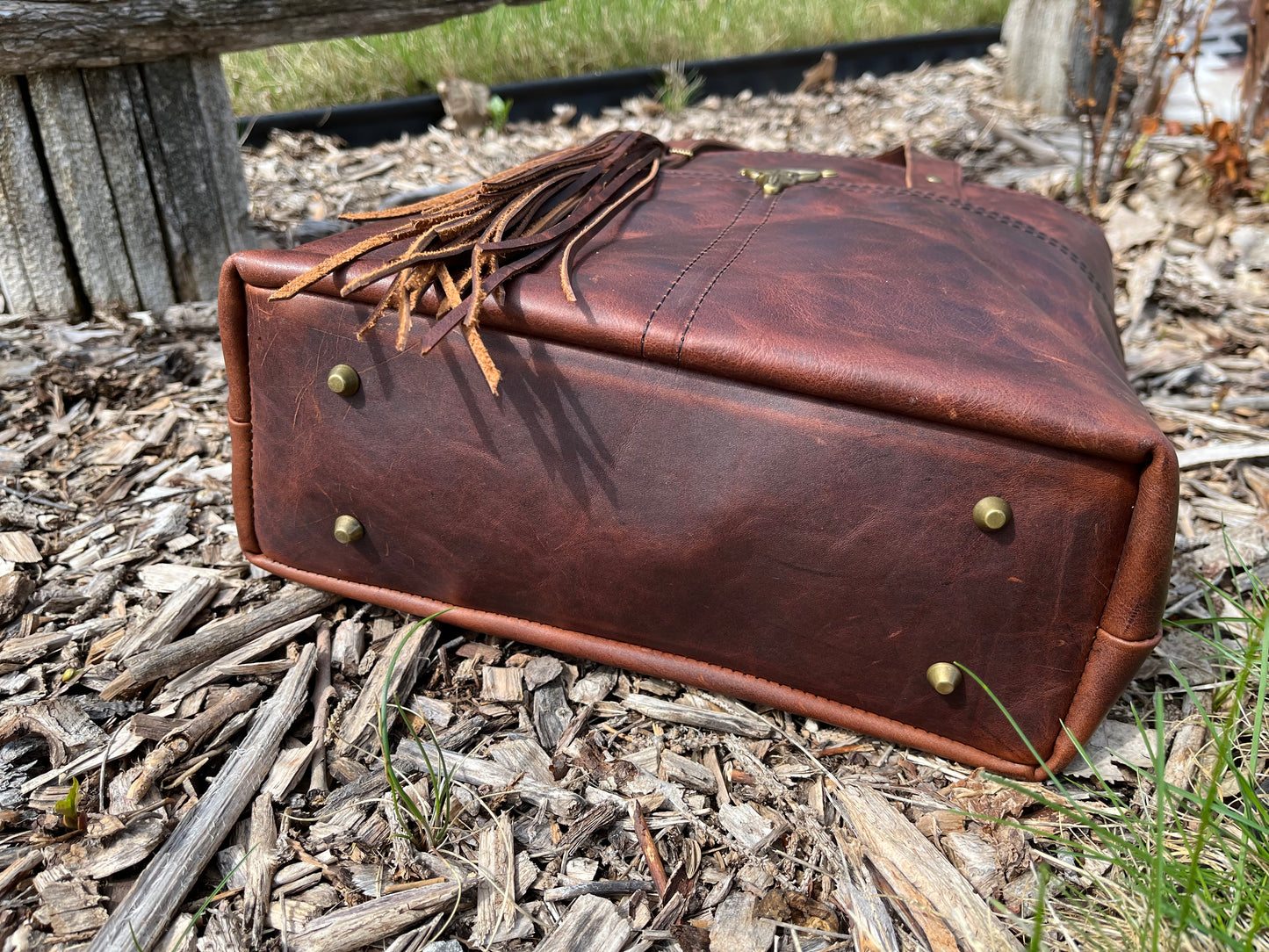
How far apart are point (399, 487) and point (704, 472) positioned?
0.44m

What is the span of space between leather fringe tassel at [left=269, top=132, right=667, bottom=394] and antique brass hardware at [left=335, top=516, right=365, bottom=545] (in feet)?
0.93

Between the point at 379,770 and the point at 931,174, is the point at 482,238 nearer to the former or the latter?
the point at 379,770

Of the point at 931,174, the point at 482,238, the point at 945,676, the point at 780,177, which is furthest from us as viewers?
the point at 931,174

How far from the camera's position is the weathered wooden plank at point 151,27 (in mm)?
1853

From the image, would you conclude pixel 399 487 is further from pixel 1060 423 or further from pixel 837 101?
pixel 837 101

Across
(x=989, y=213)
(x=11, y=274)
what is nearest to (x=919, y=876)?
(x=989, y=213)

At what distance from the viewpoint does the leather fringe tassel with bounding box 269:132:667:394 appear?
3.99ft

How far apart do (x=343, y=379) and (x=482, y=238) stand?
271 millimetres

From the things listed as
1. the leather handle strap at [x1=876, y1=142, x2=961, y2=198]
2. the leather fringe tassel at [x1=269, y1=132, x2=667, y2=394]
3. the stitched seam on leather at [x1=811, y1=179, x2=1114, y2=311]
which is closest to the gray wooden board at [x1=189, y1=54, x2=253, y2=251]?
the leather fringe tassel at [x1=269, y1=132, x2=667, y2=394]

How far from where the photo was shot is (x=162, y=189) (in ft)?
7.17

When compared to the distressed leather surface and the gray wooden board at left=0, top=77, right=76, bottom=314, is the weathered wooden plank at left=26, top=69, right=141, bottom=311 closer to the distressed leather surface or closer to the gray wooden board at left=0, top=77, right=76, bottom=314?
the gray wooden board at left=0, top=77, right=76, bottom=314

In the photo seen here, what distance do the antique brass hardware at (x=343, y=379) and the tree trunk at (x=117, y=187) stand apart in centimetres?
121

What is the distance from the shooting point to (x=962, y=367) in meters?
1.14

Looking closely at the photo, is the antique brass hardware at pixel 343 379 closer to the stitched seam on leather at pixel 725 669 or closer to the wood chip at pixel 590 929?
the stitched seam on leather at pixel 725 669
